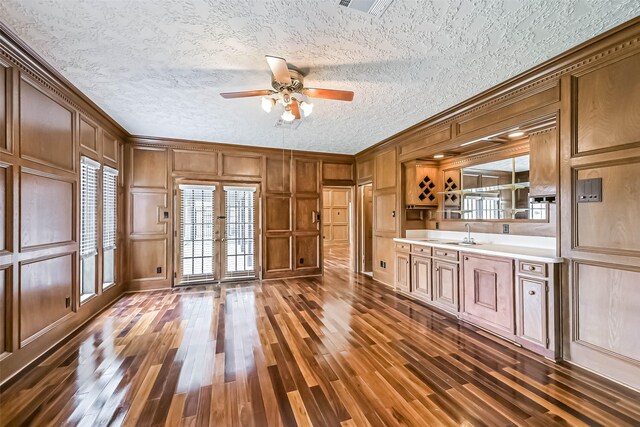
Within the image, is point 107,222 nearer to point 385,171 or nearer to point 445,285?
point 385,171

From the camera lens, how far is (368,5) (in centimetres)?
180

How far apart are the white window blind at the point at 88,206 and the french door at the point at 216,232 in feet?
4.72

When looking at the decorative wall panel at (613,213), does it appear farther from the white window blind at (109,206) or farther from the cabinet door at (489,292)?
the white window blind at (109,206)

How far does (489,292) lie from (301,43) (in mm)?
3209

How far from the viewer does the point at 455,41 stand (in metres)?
2.19

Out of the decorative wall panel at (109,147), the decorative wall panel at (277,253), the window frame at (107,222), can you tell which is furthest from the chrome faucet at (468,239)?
the decorative wall panel at (109,147)

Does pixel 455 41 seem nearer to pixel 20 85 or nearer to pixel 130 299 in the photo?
pixel 20 85

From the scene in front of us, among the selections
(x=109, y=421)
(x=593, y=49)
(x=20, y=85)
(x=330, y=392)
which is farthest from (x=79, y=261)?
(x=593, y=49)

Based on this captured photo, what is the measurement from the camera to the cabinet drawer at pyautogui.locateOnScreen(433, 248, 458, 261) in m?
3.51

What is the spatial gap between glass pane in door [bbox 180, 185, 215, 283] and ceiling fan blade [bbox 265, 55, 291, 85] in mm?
3477

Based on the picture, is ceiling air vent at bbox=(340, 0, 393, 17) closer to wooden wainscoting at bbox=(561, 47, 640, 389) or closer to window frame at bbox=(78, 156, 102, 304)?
wooden wainscoting at bbox=(561, 47, 640, 389)

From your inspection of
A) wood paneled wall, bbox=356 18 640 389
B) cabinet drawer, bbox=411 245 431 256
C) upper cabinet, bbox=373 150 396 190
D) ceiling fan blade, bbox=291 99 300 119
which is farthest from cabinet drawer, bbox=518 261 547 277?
ceiling fan blade, bbox=291 99 300 119

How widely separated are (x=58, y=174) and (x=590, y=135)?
5137mm

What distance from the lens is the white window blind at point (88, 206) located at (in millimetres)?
3332
